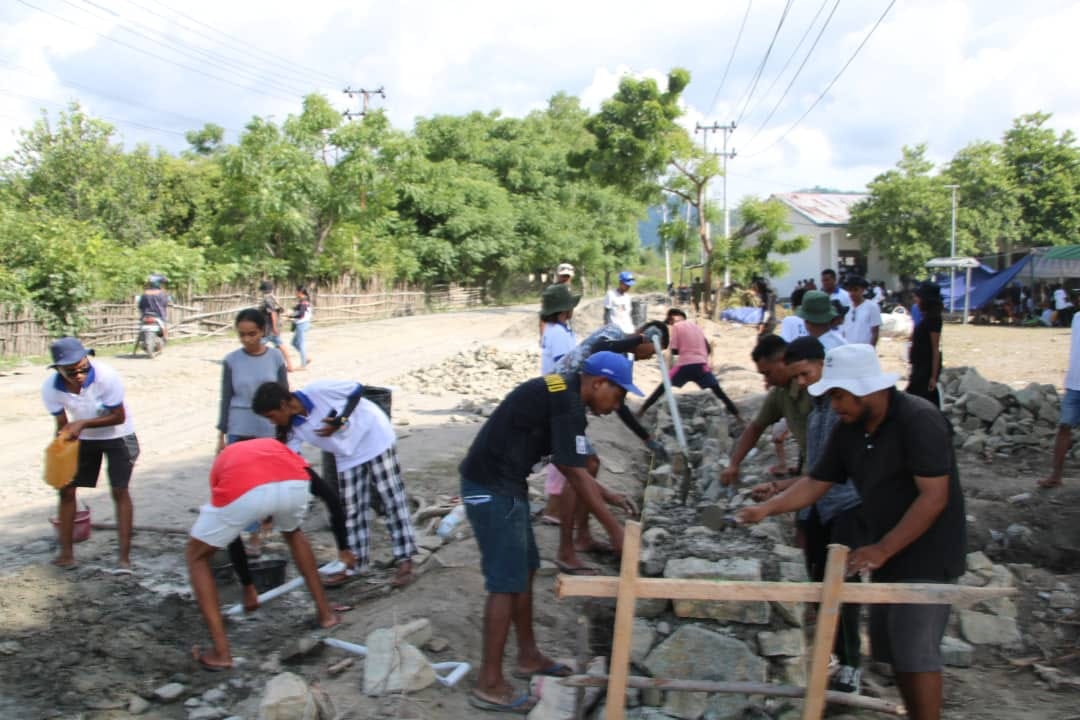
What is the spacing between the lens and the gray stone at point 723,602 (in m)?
3.62

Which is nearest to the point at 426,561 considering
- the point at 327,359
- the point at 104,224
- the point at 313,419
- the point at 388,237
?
the point at 313,419

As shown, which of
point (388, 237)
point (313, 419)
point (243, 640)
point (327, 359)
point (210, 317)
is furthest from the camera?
point (388, 237)

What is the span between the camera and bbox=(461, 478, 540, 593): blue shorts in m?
3.49

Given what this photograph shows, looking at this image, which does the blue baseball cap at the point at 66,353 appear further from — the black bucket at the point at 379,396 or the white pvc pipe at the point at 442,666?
the white pvc pipe at the point at 442,666

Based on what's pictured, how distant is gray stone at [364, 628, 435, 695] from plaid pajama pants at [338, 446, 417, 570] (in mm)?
1203

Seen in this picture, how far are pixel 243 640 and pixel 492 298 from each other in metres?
36.0

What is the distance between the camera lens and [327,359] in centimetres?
1666

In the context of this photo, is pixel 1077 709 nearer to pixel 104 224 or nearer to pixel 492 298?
pixel 104 224

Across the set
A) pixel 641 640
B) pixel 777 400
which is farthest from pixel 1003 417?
pixel 641 640

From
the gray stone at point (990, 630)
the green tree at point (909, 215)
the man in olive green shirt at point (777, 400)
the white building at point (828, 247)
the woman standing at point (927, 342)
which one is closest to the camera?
the man in olive green shirt at point (777, 400)

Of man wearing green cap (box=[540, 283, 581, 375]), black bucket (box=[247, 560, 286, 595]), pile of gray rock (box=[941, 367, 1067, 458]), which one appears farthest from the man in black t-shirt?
pile of gray rock (box=[941, 367, 1067, 458])

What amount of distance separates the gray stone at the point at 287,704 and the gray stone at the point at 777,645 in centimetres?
187

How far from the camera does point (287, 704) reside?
3.22 metres

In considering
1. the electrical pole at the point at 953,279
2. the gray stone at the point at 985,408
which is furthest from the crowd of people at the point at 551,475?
the electrical pole at the point at 953,279
